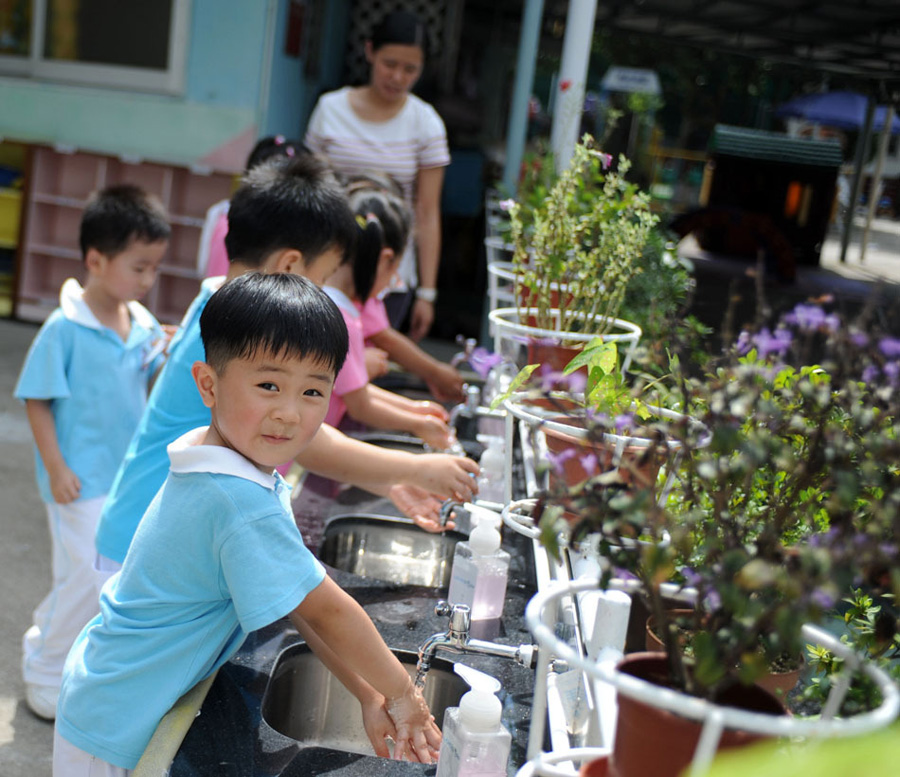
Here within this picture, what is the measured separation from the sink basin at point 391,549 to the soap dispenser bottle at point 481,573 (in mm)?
675

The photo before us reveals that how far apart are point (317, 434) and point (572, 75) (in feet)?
8.63

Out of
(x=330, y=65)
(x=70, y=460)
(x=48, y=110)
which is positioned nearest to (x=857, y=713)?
(x=70, y=460)

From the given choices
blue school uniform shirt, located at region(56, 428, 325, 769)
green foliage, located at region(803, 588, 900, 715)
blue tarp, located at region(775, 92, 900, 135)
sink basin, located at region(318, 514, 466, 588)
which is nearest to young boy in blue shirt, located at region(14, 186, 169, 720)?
sink basin, located at region(318, 514, 466, 588)

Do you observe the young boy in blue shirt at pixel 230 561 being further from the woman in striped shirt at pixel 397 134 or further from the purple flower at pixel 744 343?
the woman in striped shirt at pixel 397 134

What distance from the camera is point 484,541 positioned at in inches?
76.5

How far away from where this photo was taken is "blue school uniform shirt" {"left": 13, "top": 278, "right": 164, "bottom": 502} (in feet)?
9.66

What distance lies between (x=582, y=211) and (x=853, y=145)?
31.0 m

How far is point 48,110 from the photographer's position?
7074 mm

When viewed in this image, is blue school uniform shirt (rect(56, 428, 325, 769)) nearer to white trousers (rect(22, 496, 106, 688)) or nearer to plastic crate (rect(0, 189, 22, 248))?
white trousers (rect(22, 496, 106, 688))

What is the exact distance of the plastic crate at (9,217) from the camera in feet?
24.2

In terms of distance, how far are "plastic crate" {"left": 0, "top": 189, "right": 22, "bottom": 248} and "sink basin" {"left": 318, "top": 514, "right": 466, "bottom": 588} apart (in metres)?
5.60

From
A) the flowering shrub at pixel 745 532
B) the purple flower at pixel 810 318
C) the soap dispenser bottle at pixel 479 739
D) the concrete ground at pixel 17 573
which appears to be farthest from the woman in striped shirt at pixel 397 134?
the flowering shrub at pixel 745 532

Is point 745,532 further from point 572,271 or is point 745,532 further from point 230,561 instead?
point 572,271

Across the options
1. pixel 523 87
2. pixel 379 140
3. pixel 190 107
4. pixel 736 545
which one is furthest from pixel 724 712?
pixel 190 107
